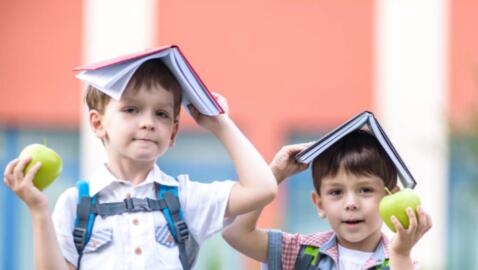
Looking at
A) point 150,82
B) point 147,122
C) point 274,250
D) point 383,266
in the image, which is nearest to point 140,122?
point 147,122

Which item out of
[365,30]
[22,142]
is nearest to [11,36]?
[22,142]

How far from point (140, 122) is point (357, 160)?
769 mm

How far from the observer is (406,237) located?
12.2ft

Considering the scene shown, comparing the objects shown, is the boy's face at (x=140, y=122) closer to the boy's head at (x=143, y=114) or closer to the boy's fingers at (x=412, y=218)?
the boy's head at (x=143, y=114)

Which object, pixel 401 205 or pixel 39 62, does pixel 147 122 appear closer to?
pixel 401 205

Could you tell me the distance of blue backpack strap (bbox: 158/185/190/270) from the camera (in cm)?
392

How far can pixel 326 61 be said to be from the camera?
14.0 m

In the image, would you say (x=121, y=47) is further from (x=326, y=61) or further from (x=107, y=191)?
(x=107, y=191)

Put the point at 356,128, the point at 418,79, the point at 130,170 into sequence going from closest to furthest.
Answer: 1. the point at 130,170
2. the point at 356,128
3. the point at 418,79

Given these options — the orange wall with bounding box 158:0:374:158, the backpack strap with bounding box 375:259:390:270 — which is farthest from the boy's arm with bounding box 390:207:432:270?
the orange wall with bounding box 158:0:374:158

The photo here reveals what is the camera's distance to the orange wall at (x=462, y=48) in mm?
14031

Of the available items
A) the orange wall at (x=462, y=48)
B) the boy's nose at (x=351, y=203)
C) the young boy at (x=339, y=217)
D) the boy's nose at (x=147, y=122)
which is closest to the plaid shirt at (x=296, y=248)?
the young boy at (x=339, y=217)

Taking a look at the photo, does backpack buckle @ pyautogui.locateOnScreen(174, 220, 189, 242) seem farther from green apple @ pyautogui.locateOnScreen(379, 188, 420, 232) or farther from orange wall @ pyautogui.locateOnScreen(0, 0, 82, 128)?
orange wall @ pyautogui.locateOnScreen(0, 0, 82, 128)

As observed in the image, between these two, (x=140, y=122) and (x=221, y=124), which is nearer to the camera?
(x=140, y=122)
